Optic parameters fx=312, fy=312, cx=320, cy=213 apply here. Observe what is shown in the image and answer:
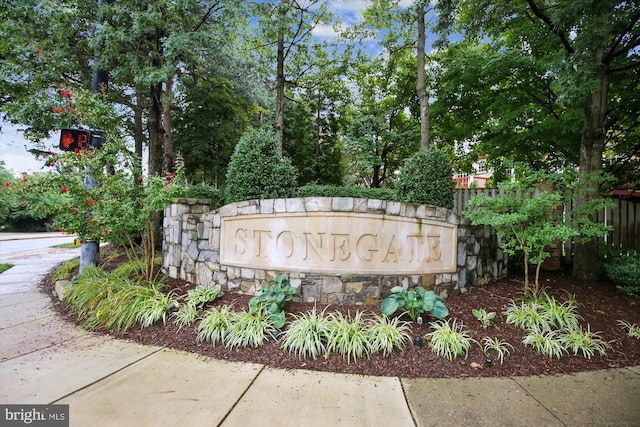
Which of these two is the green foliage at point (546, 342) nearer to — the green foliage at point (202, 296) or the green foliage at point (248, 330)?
the green foliage at point (248, 330)

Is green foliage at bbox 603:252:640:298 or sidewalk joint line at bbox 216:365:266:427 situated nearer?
sidewalk joint line at bbox 216:365:266:427

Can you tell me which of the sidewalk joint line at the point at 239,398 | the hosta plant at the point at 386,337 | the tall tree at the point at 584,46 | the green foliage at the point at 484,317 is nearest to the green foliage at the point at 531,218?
the tall tree at the point at 584,46

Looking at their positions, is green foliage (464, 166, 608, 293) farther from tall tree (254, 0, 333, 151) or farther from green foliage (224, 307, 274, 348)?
tall tree (254, 0, 333, 151)

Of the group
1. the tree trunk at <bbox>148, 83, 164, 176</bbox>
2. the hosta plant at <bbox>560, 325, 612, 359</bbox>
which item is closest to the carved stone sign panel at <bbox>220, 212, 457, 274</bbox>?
the hosta plant at <bbox>560, 325, 612, 359</bbox>

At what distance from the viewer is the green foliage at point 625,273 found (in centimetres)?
411

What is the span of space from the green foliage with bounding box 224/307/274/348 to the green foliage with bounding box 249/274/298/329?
0.07 meters

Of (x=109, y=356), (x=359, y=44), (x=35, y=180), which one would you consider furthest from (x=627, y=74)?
(x=35, y=180)

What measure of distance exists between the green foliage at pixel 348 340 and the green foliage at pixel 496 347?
106cm

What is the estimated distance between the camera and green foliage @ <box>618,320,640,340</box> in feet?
10.2

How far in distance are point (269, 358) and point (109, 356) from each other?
1377 millimetres

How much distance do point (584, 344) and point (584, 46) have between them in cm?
347

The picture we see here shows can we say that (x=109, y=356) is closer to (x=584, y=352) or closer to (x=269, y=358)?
(x=269, y=358)

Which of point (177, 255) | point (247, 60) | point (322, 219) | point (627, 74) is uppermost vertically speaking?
point (247, 60)

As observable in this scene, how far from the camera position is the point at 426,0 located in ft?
18.1
